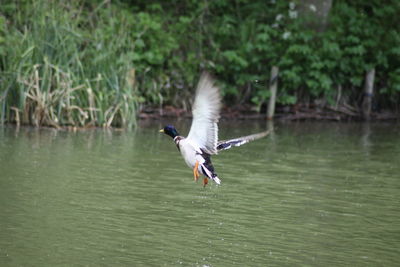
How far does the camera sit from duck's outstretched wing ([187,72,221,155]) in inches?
374

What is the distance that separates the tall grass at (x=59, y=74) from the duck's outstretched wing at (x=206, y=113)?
7.41m

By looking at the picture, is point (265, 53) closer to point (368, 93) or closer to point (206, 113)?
point (368, 93)

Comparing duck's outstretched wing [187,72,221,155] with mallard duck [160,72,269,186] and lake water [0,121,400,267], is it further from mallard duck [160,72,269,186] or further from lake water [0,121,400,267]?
lake water [0,121,400,267]

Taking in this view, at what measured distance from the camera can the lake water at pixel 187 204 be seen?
25.8ft

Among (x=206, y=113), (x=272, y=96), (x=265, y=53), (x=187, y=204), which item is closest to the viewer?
(x=206, y=113)

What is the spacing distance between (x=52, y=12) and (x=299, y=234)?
33.5 feet

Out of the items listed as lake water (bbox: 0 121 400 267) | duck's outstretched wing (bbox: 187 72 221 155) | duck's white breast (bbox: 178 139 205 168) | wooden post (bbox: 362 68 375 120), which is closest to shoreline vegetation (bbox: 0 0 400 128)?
wooden post (bbox: 362 68 375 120)

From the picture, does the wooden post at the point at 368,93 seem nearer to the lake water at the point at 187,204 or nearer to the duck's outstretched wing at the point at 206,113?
the lake water at the point at 187,204

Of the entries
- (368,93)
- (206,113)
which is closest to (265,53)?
(368,93)

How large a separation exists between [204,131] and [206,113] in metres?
0.30

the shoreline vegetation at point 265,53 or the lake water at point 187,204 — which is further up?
the shoreline vegetation at point 265,53

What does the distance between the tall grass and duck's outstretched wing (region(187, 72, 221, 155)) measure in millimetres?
7408

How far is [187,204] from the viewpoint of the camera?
10297mm

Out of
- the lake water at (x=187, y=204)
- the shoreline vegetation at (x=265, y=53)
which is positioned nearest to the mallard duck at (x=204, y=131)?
the lake water at (x=187, y=204)
